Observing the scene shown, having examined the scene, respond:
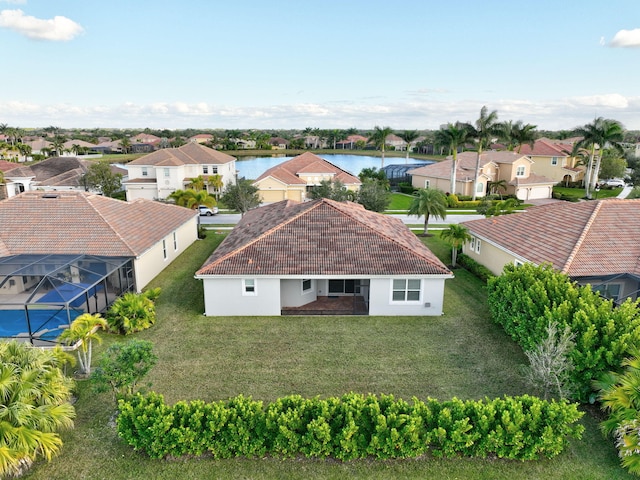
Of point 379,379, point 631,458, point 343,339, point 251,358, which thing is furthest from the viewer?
point 343,339

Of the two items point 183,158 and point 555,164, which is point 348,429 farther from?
point 555,164

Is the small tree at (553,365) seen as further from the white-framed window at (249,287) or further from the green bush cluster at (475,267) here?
the white-framed window at (249,287)

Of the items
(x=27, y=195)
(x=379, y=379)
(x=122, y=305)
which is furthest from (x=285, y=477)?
(x=27, y=195)

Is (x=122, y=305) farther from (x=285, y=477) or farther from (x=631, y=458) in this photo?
(x=631, y=458)

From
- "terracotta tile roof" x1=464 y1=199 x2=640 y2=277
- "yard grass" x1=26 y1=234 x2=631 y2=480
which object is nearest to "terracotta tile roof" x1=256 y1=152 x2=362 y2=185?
"terracotta tile roof" x1=464 y1=199 x2=640 y2=277

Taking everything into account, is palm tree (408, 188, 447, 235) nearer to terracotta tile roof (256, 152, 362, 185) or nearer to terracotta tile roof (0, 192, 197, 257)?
terracotta tile roof (256, 152, 362, 185)

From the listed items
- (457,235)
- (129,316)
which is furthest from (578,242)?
(129,316)
